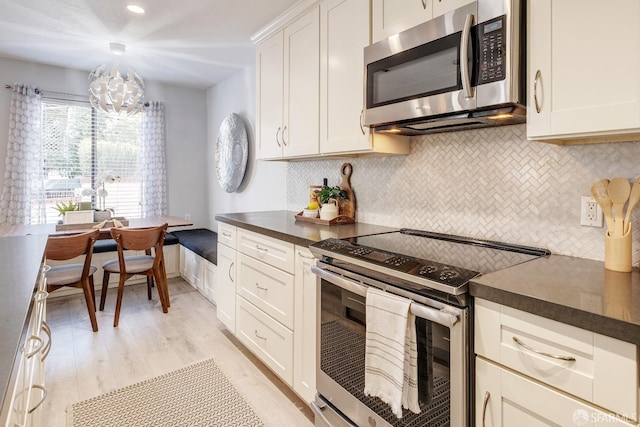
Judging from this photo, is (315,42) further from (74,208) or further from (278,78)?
(74,208)

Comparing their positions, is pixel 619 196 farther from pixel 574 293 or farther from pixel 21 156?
pixel 21 156

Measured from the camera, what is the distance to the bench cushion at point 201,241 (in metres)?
3.52

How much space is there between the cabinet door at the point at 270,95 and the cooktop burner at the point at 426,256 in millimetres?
1261

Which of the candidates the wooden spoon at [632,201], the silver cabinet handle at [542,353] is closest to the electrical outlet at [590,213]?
the wooden spoon at [632,201]

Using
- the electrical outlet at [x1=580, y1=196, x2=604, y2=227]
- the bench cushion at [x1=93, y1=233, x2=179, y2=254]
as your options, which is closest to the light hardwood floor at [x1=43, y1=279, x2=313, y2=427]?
the bench cushion at [x1=93, y1=233, x2=179, y2=254]

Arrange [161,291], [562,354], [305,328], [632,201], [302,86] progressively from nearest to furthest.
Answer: [562,354] < [632,201] < [305,328] < [302,86] < [161,291]

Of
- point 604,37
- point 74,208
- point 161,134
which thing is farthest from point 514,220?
point 161,134

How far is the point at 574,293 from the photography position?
A: 3.25ft

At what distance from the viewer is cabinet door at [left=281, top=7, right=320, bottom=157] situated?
226 centimetres

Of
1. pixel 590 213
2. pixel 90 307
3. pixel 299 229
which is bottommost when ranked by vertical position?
pixel 90 307

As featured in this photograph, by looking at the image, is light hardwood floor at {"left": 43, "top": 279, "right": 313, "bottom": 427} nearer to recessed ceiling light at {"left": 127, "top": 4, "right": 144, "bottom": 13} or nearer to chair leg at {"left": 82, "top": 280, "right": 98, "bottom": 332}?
chair leg at {"left": 82, "top": 280, "right": 98, "bottom": 332}

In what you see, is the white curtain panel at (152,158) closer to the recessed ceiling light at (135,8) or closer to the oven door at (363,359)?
the recessed ceiling light at (135,8)

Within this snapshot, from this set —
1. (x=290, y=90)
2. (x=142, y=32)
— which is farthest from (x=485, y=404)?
(x=142, y=32)

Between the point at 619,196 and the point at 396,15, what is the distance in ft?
4.04
